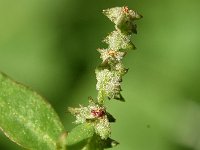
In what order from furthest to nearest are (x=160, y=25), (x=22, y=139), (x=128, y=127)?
1. (x=160, y=25)
2. (x=128, y=127)
3. (x=22, y=139)

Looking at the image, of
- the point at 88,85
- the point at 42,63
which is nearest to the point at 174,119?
the point at 88,85

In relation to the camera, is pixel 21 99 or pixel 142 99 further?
pixel 142 99

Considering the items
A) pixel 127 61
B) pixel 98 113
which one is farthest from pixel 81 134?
pixel 127 61

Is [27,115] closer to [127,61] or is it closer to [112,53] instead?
[112,53]

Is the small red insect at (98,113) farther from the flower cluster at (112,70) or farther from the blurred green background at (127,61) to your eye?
the blurred green background at (127,61)

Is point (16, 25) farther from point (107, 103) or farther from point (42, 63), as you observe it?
point (107, 103)

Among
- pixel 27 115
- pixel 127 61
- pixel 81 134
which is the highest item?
pixel 127 61
